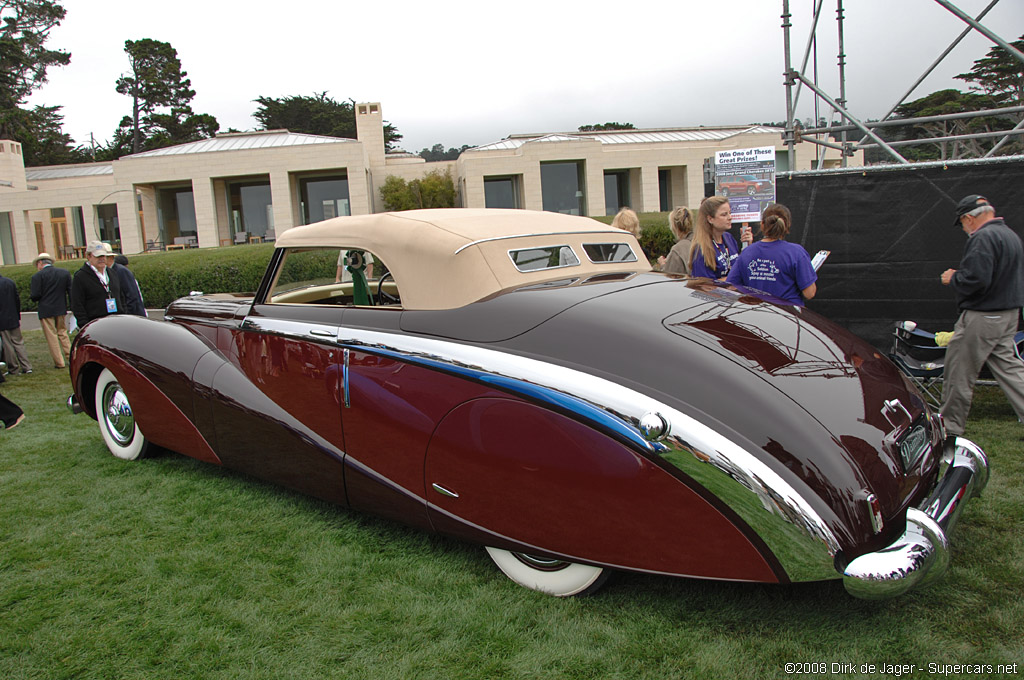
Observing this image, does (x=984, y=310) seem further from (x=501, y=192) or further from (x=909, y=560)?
(x=501, y=192)

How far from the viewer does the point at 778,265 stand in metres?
4.55

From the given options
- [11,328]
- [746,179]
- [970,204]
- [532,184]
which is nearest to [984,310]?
[970,204]

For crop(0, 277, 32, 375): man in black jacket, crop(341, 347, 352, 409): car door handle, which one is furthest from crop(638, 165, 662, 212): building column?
crop(341, 347, 352, 409): car door handle

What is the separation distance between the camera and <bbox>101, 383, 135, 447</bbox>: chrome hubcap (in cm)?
446

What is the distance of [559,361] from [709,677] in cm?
113

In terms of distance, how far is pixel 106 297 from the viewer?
7137 mm

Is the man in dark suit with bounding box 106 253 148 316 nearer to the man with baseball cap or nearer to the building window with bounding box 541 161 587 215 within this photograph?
the man with baseball cap

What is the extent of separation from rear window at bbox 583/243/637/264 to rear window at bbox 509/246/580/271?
136 millimetres

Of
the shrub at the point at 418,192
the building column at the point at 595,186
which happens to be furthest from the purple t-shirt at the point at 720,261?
the shrub at the point at 418,192

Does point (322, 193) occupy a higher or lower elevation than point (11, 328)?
higher

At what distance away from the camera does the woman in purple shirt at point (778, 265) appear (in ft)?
14.9

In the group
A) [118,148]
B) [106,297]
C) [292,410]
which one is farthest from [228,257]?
[118,148]

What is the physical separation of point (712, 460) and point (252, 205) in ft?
111

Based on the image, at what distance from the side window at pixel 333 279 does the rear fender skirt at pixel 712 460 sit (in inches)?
49.0
